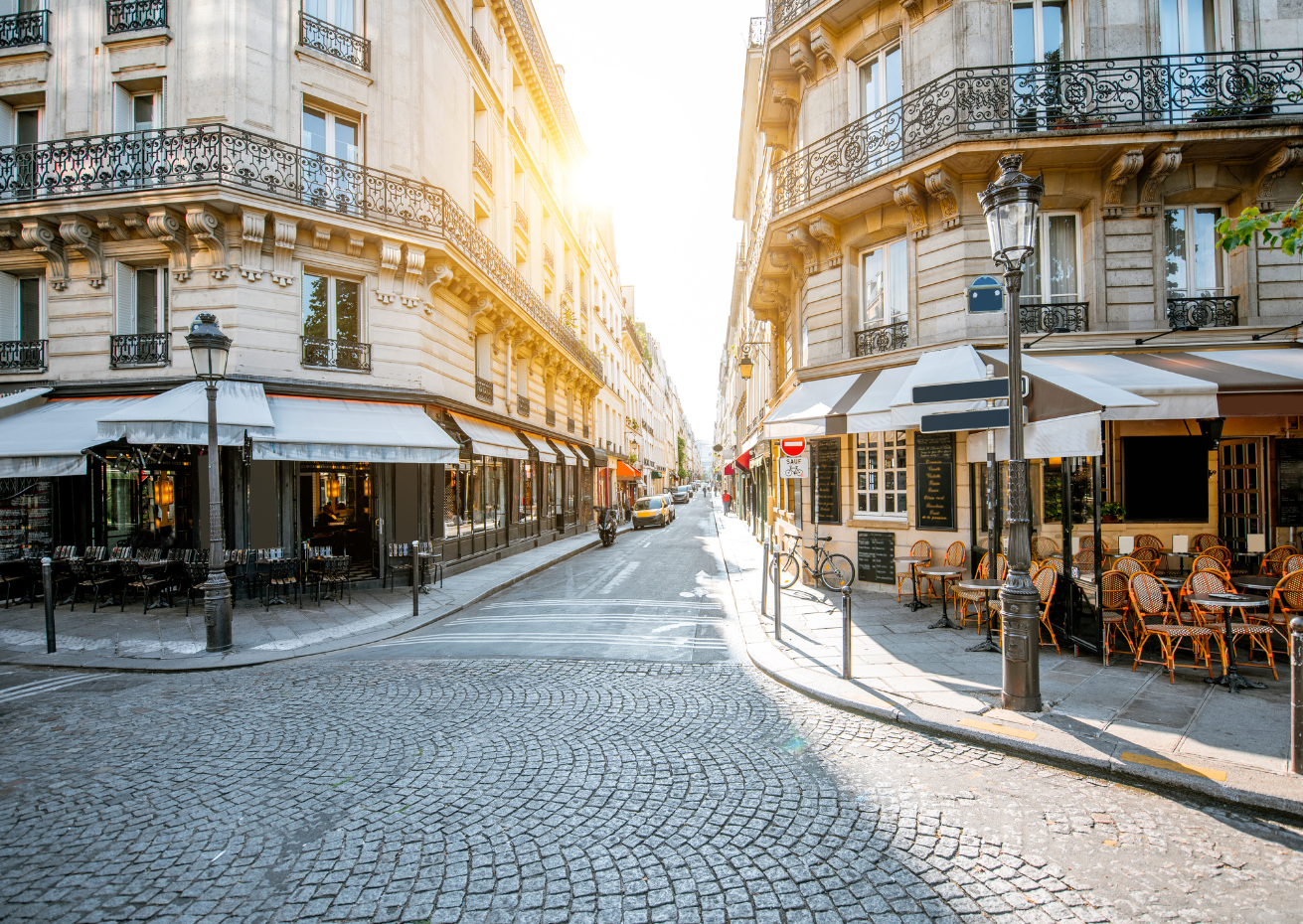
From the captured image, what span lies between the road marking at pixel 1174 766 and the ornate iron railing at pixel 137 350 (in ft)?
52.6

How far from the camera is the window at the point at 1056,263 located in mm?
10086

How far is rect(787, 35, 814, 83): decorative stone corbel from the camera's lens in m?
12.1

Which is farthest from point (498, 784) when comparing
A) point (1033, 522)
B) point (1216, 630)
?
point (1033, 522)

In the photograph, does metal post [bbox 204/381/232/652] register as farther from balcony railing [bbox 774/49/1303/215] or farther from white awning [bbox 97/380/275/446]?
balcony railing [bbox 774/49/1303/215]

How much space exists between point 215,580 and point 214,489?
125cm

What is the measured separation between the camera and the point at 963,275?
32.8ft

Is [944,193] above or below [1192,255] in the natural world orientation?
above

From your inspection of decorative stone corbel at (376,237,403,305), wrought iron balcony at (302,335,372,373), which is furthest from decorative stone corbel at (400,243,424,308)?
wrought iron balcony at (302,335,372,373)

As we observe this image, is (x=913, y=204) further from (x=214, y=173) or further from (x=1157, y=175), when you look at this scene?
(x=214, y=173)

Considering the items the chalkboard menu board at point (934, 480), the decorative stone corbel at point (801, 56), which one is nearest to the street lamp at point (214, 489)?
the chalkboard menu board at point (934, 480)

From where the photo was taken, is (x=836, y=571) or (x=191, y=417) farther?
(x=836, y=571)

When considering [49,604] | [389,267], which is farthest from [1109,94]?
[49,604]

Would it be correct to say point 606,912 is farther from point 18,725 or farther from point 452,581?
point 452,581

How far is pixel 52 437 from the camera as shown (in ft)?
34.8
